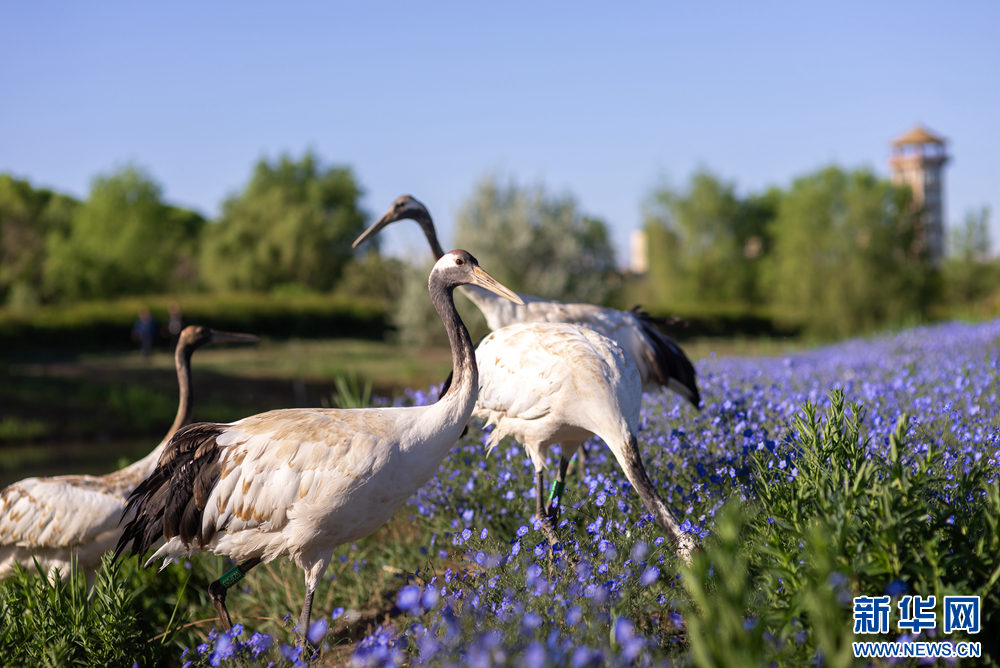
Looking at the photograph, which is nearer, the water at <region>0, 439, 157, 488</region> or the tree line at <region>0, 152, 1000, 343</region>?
the water at <region>0, 439, 157, 488</region>

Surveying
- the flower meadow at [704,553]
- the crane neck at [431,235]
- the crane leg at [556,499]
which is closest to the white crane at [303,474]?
the flower meadow at [704,553]

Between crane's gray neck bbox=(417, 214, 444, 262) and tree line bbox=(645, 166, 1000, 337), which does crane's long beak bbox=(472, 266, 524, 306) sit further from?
tree line bbox=(645, 166, 1000, 337)

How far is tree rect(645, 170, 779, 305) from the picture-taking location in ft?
155

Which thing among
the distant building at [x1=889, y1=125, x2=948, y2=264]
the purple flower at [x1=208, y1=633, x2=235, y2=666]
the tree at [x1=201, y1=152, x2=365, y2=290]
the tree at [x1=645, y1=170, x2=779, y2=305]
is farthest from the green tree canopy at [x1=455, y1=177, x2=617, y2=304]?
the distant building at [x1=889, y1=125, x2=948, y2=264]

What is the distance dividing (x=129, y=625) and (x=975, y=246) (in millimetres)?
42439

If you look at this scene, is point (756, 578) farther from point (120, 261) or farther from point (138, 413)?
point (120, 261)

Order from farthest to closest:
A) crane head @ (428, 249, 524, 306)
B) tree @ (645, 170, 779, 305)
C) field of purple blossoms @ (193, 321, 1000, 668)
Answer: tree @ (645, 170, 779, 305), crane head @ (428, 249, 524, 306), field of purple blossoms @ (193, 321, 1000, 668)

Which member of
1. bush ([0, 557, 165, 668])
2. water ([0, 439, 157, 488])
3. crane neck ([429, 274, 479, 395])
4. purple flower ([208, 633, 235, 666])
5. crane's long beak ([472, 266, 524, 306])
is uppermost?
crane's long beak ([472, 266, 524, 306])

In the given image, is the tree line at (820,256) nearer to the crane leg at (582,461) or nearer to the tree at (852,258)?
the tree at (852,258)

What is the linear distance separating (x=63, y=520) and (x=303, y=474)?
2.09 m

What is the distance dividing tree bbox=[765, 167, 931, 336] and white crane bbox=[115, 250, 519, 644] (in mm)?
26100

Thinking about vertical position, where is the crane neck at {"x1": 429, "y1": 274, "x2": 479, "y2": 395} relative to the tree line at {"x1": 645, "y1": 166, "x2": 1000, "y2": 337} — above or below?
below

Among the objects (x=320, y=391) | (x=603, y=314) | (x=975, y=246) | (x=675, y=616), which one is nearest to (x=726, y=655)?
(x=675, y=616)

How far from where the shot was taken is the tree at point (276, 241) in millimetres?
49219
